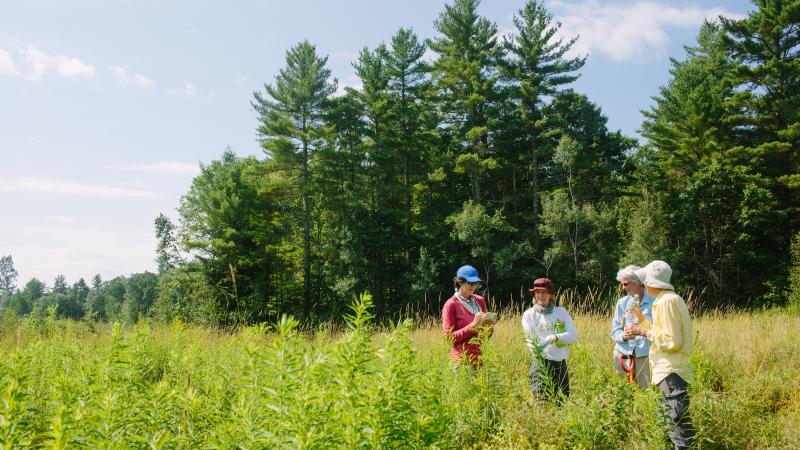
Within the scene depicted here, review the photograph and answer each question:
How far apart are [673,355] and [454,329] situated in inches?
71.7

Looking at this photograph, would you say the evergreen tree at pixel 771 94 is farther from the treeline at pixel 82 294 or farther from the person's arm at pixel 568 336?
the treeline at pixel 82 294

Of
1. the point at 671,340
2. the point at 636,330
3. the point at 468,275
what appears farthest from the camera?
the point at 468,275

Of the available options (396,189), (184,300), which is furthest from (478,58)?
(184,300)

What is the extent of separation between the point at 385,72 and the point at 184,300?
63.1 feet

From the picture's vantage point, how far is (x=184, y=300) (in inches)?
1281

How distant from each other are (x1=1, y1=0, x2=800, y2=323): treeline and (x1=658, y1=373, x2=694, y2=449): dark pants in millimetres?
23470

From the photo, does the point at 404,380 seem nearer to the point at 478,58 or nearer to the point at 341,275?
the point at 341,275

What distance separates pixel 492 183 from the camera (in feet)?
115

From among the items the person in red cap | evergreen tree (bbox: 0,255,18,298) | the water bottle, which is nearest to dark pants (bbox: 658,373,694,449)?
the person in red cap

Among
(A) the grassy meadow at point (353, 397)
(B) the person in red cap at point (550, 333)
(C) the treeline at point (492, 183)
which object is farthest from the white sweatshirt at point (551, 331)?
(C) the treeline at point (492, 183)

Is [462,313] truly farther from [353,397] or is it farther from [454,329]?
[353,397]

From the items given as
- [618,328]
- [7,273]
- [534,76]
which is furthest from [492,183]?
[7,273]

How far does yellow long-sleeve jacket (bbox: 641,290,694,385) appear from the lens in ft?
12.1

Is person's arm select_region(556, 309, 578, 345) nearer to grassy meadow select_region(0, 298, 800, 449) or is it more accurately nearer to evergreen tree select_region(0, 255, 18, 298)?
grassy meadow select_region(0, 298, 800, 449)
